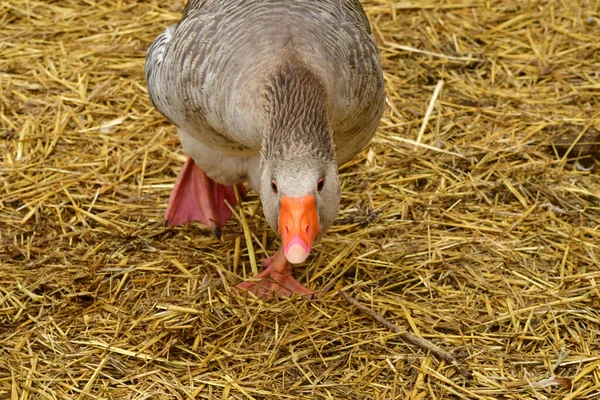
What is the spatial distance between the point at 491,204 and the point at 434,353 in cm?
175

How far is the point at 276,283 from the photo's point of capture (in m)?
5.45

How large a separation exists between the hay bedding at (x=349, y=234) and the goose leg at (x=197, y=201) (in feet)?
0.38

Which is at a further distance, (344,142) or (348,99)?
(344,142)

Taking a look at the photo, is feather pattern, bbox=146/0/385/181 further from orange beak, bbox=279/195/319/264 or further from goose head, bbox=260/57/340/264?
orange beak, bbox=279/195/319/264

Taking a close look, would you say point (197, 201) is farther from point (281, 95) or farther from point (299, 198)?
point (299, 198)

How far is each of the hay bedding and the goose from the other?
1.82ft

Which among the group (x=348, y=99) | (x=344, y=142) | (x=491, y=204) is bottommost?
(x=491, y=204)

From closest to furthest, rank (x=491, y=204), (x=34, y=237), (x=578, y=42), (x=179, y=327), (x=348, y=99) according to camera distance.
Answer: (x=348, y=99) → (x=179, y=327) → (x=34, y=237) → (x=491, y=204) → (x=578, y=42)

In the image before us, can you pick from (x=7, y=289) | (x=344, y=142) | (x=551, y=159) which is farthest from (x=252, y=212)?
(x=551, y=159)

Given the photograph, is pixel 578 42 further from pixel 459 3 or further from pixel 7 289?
pixel 7 289

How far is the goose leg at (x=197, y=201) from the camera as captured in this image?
19.8ft

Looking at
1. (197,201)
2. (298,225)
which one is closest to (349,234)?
(197,201)

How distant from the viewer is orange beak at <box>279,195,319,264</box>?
4.14m

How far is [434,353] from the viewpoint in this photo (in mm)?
4902
